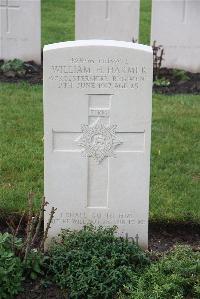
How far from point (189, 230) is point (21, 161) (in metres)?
1.70

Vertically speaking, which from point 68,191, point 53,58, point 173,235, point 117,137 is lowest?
point 173,235

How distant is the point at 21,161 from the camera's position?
20.1ft

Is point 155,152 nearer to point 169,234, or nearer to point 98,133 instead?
point 169,234

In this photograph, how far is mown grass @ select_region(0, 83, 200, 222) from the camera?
5.39m

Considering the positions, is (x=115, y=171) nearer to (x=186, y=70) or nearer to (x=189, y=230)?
(x=189, y=230)

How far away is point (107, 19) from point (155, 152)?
150 inches

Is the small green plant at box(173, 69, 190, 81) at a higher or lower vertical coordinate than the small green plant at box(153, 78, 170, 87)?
higher

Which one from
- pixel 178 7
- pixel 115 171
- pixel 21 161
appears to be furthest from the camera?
pixel 178 7

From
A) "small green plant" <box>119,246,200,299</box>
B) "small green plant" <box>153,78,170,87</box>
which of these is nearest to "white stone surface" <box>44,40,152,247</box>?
"small green plant" <box>119,246,200,299</box>

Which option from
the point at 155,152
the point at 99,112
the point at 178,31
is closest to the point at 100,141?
the point at 99,112

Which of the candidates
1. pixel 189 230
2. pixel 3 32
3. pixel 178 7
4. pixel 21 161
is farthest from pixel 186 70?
pixel 189 230

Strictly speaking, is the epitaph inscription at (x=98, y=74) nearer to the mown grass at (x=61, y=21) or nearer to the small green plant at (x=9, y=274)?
the small green plant at (x=9, y=274)

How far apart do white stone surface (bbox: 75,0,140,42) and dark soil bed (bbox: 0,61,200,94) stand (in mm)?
763

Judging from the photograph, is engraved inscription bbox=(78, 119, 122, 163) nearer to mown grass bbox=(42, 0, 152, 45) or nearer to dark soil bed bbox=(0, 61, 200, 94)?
dark soil bed bbox=(0, 61, 200, 94)
